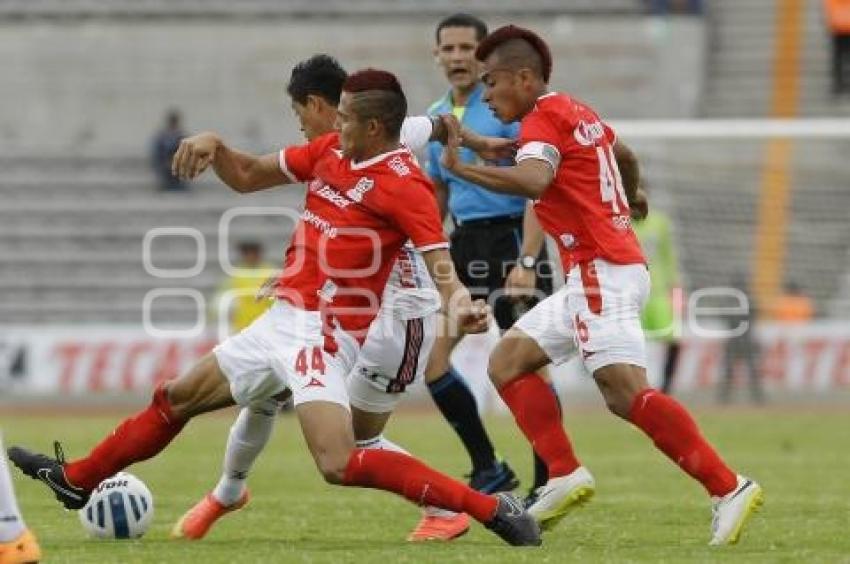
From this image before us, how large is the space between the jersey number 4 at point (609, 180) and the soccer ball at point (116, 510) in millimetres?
2382

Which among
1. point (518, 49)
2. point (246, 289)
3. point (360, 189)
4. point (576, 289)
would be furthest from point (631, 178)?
point (246, 289)

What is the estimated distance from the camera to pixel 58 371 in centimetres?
2208

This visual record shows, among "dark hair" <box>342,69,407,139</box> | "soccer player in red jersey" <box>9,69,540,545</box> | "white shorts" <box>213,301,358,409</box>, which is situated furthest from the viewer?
"dark hair" <box>342,69,407,139</box>

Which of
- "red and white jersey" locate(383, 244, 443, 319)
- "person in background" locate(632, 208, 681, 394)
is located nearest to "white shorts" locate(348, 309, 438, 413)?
"red and white jersey" locate(383, 244, 443, 319)

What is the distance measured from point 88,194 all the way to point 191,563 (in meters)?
19.1

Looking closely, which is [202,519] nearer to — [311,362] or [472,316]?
[311,362]

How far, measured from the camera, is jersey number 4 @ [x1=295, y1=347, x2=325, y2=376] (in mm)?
7859

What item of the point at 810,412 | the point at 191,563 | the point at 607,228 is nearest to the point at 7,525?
the point at 191,563

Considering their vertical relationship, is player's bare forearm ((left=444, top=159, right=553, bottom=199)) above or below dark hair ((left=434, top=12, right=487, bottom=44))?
below

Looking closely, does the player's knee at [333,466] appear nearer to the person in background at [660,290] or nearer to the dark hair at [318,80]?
the dark hair at [318,80]

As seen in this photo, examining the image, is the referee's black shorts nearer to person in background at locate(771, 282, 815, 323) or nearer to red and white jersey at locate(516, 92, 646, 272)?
red and white jersey at locate(516, 92, 646, 272)

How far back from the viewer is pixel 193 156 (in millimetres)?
7965

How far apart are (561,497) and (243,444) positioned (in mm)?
1410

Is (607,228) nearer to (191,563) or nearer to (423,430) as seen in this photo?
(191,563)
